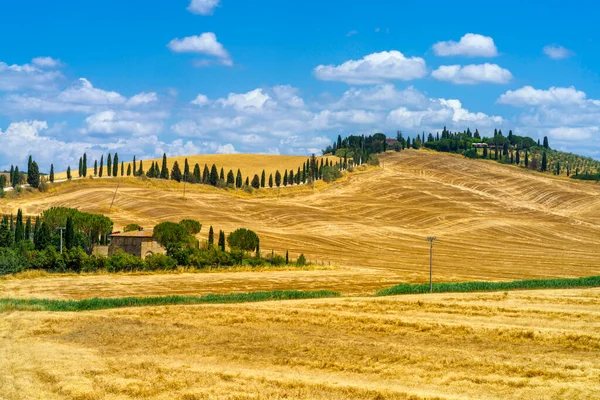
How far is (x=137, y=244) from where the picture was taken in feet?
255

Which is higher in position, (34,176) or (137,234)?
(34,176)

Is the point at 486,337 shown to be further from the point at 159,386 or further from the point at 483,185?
Result: the point at 483,185

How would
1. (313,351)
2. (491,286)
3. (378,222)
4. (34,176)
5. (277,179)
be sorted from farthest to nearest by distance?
(277,179)
(34,176)
(378,222)
(491,286)
(313,351)

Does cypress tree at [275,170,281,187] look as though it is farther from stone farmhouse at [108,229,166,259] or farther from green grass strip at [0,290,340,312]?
green grass strip at [0,290,340,312]

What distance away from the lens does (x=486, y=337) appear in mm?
31766

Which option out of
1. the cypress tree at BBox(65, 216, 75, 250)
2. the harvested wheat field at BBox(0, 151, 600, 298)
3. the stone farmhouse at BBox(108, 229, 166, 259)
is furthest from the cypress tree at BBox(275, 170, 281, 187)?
the cypress tree at BBox(65, 216, 75, 250)

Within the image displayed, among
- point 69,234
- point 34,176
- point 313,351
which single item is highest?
point 34,176

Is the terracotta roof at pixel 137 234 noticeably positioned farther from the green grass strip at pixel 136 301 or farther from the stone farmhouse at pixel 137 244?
the green grass strip at pixel 136 301

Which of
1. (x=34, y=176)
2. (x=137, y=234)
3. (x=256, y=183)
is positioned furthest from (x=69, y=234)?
(x=256, y=183)

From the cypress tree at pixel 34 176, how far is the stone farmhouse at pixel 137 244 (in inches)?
2231

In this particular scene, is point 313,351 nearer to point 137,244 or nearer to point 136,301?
point 136,301

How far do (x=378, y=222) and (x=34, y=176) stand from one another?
63044 millimetres

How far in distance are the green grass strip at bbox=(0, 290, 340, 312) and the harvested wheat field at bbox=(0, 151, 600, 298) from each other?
19.1 ft

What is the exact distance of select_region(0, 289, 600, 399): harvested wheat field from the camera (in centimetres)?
2259
